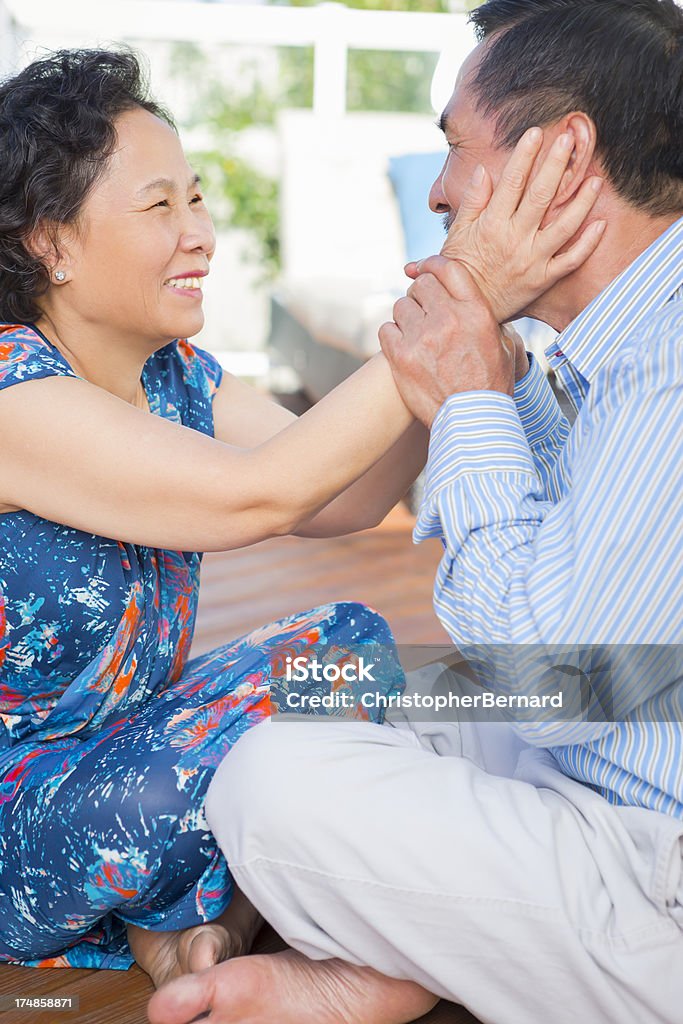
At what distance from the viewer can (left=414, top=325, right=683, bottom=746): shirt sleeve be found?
1042 mm

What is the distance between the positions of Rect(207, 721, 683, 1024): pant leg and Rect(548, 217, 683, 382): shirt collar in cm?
45

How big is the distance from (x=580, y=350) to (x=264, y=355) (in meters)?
4.93

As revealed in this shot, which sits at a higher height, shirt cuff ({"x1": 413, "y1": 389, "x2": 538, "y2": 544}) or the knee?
shirt cuff ({"x1": 413, "y1": 389, "x2": 538, "y2": 544})

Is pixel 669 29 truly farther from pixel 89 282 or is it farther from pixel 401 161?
pixel 401 161

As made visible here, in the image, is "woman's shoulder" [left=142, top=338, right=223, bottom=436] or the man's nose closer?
the man's nose

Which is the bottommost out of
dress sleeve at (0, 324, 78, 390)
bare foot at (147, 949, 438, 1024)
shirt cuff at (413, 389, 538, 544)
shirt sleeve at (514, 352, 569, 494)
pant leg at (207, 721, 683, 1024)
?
bare foot at (147, 949, 438, 1024)

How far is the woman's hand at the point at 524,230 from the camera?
124 cm

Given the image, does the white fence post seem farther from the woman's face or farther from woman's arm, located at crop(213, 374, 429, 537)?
A: the woman's face

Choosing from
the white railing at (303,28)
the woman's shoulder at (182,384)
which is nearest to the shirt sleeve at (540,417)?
the woman's shoulder at (182,384)

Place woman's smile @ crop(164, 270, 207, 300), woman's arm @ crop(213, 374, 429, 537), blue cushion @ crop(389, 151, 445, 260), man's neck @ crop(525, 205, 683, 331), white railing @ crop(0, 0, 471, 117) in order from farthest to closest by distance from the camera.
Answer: white railing @ crop(0, 0, 471, 117) < blue cushion @ crop(389, 151, 445, 260) < woman's arm @ crop(213, 374, 429, 537) < woman's smile @ crop(164, 270, 207, 300) < man's neck @ crop(525, 205, 683, 331)

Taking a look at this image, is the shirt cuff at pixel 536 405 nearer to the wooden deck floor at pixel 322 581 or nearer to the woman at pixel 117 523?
the woman at pixel 117 523

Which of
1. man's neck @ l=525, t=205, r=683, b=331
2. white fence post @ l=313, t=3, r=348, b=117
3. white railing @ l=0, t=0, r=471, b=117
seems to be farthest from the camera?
white fence post @ l=313, t=3, r=348, b=117

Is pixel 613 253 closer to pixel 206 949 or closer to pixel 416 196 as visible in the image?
pixel 206 949

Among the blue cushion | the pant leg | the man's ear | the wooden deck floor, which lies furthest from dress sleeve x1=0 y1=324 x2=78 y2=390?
the blue cushion
